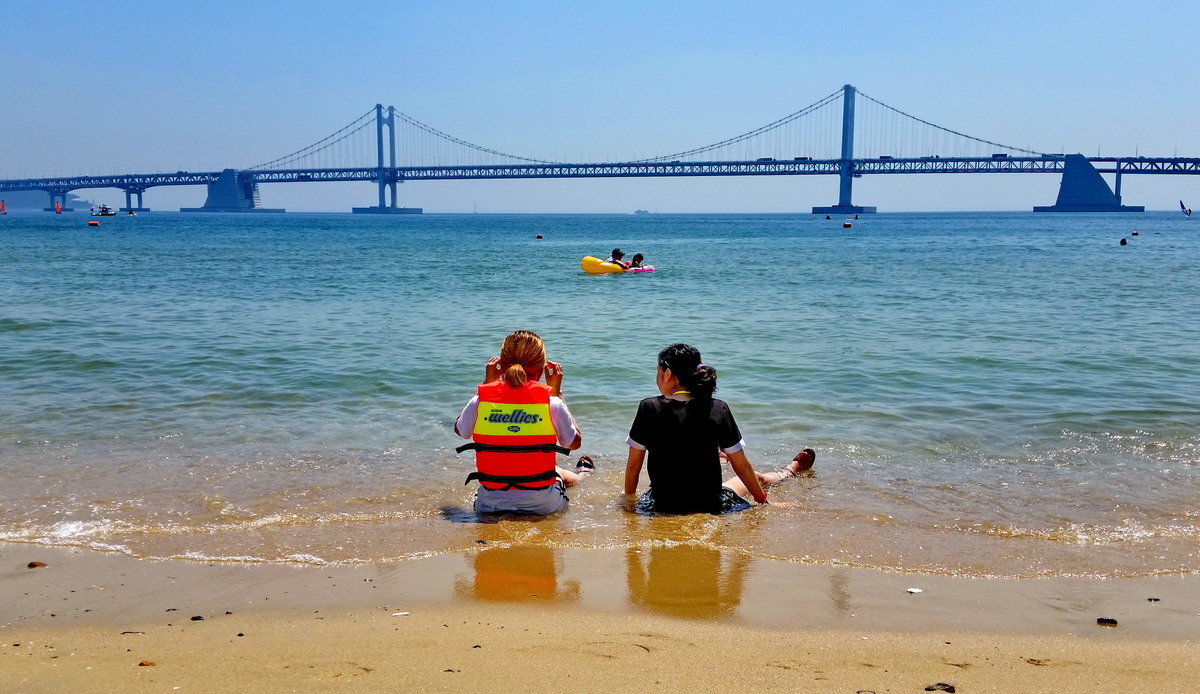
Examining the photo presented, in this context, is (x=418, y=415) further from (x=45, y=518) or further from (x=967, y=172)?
Result: (x=967, y=172)

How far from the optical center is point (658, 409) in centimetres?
470

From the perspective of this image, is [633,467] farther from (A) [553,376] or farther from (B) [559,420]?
(A) [553,376]

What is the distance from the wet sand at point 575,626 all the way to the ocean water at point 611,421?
291 mm

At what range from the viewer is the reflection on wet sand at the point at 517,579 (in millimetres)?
3629

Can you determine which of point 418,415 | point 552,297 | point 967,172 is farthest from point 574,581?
point 967,172

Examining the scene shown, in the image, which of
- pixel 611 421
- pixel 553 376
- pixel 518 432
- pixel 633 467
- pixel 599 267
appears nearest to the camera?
pixel 518 432

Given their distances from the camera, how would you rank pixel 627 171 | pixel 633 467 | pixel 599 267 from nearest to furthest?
pixel 633 467 → pixel 599 267 → pixel 627 171

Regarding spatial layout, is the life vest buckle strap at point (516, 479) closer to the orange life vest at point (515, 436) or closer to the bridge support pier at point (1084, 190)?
the orange life vest at point (515, 436)

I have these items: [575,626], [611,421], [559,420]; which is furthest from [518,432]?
[611,421]

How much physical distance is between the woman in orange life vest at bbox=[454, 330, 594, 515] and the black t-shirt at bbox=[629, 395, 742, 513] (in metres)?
0.40

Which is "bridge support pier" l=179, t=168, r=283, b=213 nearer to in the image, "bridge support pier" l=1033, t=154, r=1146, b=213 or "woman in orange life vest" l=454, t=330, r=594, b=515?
"bridge support pier" l=1033, t=154, r=1146, b=213

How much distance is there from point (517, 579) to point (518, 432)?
106 centimetres

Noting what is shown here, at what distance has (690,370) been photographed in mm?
4711

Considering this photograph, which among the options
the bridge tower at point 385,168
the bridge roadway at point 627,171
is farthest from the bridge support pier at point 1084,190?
the bridge tower at point 385,168
